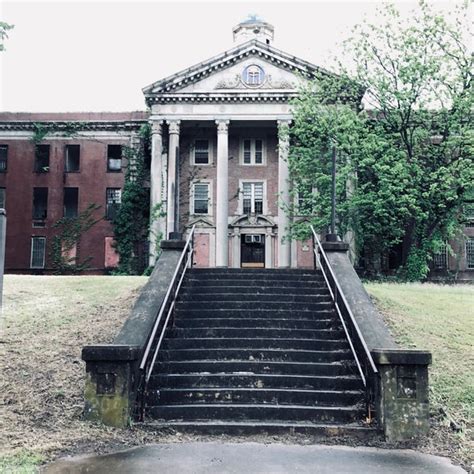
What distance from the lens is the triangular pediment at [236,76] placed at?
37781 millimetres

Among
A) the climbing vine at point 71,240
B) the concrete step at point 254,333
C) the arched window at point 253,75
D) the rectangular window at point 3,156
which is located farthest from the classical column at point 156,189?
the concrete step at point 254,333

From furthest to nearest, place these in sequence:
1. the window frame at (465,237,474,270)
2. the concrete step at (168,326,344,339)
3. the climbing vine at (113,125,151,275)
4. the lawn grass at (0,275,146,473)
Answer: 1. the window frame at (465,237,474,270)
2. the climbing vine at (113,125,151,275)
3. the concrete step at (168,326,344,339)
4. the lawn grass at (0,275,146,473)

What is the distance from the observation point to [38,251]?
4325cm

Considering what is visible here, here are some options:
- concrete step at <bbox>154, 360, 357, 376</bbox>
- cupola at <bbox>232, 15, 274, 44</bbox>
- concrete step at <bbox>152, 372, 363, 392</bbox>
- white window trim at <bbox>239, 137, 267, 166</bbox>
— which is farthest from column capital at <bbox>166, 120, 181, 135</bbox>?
concrete step at <bbox>152, 372, 363, 392</bbox>

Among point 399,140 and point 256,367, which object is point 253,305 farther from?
point 399,140

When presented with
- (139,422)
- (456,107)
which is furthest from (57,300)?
(456,107)

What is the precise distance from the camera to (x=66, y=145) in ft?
144

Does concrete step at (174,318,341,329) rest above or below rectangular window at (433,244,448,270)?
below

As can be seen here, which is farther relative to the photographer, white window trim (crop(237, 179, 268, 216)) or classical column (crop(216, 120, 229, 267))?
white window trim (crop(237, 179, 268, 216))

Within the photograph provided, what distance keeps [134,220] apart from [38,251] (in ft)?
23.1

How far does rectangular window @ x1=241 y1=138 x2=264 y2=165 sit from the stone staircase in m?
27.8

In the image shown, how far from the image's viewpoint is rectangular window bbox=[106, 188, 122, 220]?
42750 mm

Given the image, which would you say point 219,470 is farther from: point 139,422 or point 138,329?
point 138,329

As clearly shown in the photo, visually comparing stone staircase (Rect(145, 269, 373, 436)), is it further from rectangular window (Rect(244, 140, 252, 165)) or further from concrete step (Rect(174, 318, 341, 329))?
rectangular window (Rect(244, 140, 252, 165))
